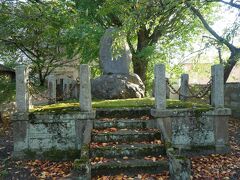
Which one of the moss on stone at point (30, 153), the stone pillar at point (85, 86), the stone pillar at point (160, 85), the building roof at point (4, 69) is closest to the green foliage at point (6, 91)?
the building roof at point (4, 69)

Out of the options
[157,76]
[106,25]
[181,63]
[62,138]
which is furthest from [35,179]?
[181,63]

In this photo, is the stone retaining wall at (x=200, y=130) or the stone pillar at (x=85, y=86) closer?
the stone pillar at (x=85, y=86)

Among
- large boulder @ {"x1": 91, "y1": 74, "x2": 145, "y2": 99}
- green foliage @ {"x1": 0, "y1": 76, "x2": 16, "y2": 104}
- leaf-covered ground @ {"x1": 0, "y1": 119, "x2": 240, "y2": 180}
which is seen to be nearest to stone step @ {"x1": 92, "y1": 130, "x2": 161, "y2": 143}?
leaf-covered ground @ {"x1": 0, "y1": 119, "x2": 240, "y2": 180}

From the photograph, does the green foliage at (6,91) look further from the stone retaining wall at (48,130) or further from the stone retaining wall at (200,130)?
the stone retaining wall at (200,130)

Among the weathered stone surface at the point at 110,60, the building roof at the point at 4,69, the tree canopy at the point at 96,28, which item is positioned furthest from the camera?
the building roof at the point at 4,69

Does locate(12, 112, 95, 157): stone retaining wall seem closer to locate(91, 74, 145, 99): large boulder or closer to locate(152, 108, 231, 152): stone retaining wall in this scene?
locate(152, 108, 231, 152): stone retaining wall

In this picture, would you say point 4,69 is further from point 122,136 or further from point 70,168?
point 122,136

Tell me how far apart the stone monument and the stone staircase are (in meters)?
2.72

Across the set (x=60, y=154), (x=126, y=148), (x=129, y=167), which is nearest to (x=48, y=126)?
(x=60, y=154)

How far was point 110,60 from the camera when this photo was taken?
1157 cm

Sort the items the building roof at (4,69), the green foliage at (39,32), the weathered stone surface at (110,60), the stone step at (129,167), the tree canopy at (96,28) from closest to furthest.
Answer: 1. the stone step at (129,167)
2. the tree canopy at (96,28)
3. the weathered stone surface at (110,60)
4. the green foliage at (39,32)
5. the building roof at (4,69)

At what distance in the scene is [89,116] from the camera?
777cm

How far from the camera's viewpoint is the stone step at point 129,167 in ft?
20.1

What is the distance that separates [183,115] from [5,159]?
463 cm
